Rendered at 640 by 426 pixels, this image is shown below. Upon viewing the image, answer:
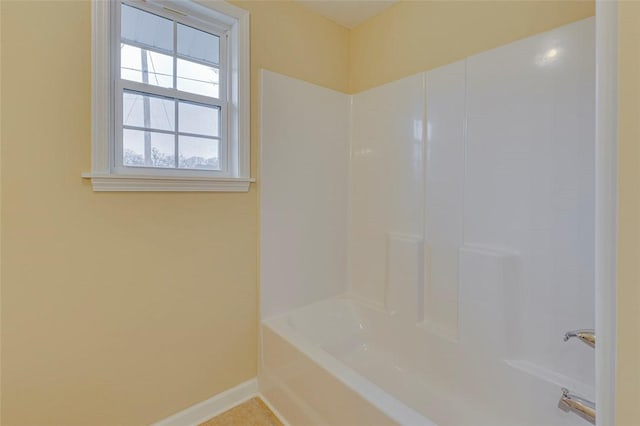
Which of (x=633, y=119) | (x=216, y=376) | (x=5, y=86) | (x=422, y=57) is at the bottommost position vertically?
(x=216, y=376)

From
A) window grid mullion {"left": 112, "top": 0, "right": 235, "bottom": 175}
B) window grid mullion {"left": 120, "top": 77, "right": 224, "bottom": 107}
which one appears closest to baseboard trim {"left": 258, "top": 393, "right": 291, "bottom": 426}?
window grid mullion {"left": 112, "top": 0, "right": 235, "bottom": 175}

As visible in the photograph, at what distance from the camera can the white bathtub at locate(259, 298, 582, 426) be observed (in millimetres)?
1305

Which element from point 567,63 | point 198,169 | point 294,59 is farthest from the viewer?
point 294,59

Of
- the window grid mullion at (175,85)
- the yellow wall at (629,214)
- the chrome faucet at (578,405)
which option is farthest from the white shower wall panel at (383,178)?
the yellow wall at (629,214)

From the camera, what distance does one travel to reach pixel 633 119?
380 millimetres

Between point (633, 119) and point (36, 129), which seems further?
point (36, 129)

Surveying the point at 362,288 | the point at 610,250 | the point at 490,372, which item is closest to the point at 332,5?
the point at 362,288

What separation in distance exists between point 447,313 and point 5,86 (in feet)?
7.70

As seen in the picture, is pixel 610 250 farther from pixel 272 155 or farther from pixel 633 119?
pixel 272 155

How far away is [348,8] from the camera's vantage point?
2.13m

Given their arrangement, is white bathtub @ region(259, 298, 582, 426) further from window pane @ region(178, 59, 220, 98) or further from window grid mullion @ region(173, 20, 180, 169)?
window pane @ region(178, 59, 220, 98)

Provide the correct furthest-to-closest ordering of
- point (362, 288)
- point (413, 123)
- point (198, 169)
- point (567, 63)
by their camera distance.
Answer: point (362, 288) → point (413, 123) → point (198, 169) → point (567, 63)

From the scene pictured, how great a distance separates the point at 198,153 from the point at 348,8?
58.9 inches

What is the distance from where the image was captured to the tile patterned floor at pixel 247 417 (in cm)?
169
